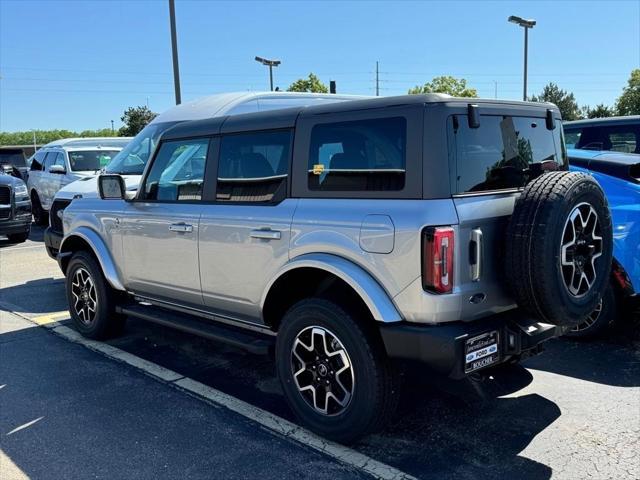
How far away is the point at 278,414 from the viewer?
3793mm

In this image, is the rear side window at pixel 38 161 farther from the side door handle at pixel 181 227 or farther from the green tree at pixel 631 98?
the green tree at pixel 631 98

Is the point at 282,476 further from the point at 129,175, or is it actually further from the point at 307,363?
the point at 129,175

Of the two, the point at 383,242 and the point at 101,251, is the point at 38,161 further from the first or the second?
the point at 383,242

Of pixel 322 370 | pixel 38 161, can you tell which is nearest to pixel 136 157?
pixel 322 370

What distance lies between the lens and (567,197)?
3.01m

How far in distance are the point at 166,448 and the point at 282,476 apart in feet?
2.54

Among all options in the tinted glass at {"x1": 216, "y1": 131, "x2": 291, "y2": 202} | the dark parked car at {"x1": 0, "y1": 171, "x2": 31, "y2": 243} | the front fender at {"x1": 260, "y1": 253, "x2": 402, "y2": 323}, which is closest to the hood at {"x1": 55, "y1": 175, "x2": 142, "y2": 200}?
the dark parked car at {"x1": 0, "y1": 171, "x2": 31, "y2": 243}

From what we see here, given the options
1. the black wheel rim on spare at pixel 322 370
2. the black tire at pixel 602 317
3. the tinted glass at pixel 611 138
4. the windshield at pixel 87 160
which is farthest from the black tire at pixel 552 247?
the windshield at pixel 87 160

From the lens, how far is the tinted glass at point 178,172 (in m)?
4.29

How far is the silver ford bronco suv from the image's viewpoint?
2.93 meters

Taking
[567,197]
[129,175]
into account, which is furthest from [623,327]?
[129,175]

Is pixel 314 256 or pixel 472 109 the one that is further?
pixel 314 256

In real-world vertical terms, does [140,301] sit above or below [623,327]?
above

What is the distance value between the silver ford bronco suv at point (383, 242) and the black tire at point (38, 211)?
1192 centimetres
